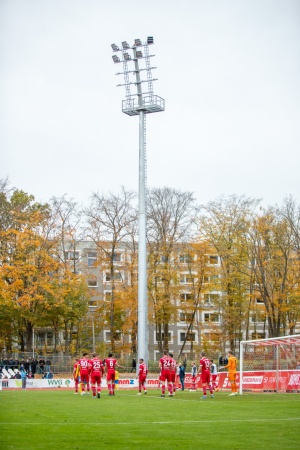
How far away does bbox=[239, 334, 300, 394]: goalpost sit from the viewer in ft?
113

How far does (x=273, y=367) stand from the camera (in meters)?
35.7

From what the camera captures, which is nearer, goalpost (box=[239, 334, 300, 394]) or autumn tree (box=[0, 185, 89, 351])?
goalpost (box=[239, 334, 300, 394])

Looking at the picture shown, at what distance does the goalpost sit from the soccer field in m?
12.4

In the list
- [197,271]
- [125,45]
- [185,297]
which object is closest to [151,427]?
[125,45]

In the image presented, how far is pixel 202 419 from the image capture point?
18.0 metres

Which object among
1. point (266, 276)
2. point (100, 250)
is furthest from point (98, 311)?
point (266, 276)

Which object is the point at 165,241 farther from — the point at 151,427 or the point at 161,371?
the point at 151,427

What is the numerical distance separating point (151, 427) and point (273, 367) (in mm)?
21083

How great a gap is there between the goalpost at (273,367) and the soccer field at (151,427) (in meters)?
12.4

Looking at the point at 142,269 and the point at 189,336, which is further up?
the point at 142,269

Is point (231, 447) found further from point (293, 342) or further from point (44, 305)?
point (44, 305)

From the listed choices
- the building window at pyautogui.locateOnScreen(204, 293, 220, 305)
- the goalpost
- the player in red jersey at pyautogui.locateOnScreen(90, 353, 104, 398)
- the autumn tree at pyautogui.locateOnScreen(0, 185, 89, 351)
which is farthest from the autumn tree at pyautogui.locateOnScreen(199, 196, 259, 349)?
the player in red jersey at pyautogui.locateOnScreen(90, 353, 104, 398)

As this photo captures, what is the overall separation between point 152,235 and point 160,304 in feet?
22.8

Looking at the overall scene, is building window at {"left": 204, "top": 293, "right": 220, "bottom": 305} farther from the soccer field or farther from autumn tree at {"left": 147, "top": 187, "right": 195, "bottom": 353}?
the soccer field
